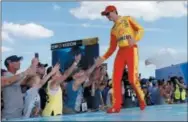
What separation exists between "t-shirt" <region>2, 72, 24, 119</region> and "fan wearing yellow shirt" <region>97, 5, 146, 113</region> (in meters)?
1.04

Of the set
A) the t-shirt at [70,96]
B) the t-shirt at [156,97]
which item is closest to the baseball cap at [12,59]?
the t-shirt at [70,96]

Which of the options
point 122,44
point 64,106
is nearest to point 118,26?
point 122,44

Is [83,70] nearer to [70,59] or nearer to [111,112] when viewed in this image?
[70,59]

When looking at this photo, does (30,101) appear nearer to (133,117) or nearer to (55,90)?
(55,90)

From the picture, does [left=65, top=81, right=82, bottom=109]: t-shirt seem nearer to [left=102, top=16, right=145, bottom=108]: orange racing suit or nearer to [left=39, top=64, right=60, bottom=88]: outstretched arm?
[left=39, top=64, right=60, bottom=88]: outstretched arm

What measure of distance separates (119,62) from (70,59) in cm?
151

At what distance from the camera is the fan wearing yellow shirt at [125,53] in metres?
4.01

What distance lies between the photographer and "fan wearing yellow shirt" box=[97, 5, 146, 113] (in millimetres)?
4008

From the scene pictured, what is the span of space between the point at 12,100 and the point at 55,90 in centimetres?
68

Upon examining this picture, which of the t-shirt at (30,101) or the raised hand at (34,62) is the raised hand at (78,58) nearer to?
the raised hand at (34,62)

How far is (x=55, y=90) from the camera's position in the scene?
429 cm

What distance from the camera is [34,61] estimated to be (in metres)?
4.37

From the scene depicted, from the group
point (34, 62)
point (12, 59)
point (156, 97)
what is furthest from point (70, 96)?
point (156, 97)

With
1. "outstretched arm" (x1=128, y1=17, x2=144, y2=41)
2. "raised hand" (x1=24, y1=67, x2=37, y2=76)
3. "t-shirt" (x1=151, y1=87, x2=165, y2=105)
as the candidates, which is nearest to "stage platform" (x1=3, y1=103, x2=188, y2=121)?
"raised hand" (x1=24, y1=67, x2=37, y2=76)
